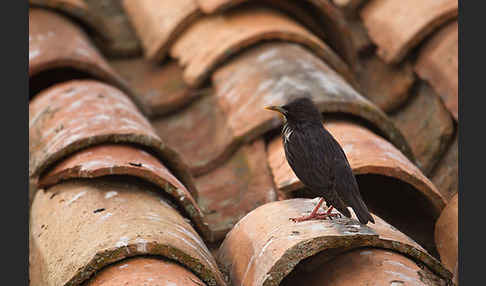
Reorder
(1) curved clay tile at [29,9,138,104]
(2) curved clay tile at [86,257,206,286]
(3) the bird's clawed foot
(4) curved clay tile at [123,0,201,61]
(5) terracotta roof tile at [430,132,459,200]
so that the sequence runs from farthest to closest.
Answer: (4) curved clay tile at [123,0,201,61] → (1) curved clay tile at [29,9,138,104] → (5) terracotta roof tile at [430,132,459,200] → (3) the bird's clawed foot → (2) curved clay tile at [86,257,206,286]

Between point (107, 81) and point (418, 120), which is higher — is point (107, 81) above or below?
above

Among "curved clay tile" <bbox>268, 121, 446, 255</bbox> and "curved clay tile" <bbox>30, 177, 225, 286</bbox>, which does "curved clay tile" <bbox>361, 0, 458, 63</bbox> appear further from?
"curved clay tile" <bbox>30, 177, 225, 286</bbox>

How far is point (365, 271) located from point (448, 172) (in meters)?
1.66

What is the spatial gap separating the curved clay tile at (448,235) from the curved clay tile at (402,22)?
1.64 meters

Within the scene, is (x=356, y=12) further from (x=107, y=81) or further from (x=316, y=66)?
(x=107, y=81)

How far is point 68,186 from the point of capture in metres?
3.38

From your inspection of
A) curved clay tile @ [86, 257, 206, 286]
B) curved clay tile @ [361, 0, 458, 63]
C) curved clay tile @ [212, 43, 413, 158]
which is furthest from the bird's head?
curved clay tile @ [361, 0, 458, 63]

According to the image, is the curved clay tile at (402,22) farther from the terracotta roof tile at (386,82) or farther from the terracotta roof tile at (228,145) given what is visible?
the terracotta roof tile at (386,82)

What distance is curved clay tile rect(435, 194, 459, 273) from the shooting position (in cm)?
326

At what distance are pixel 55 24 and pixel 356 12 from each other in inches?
86.4

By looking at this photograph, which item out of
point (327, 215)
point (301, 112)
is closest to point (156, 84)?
point (301, 112)

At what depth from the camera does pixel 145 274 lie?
259cm

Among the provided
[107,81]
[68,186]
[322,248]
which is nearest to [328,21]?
[107,81]

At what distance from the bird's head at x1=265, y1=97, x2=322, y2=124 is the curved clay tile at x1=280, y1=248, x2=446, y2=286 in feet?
2.70
